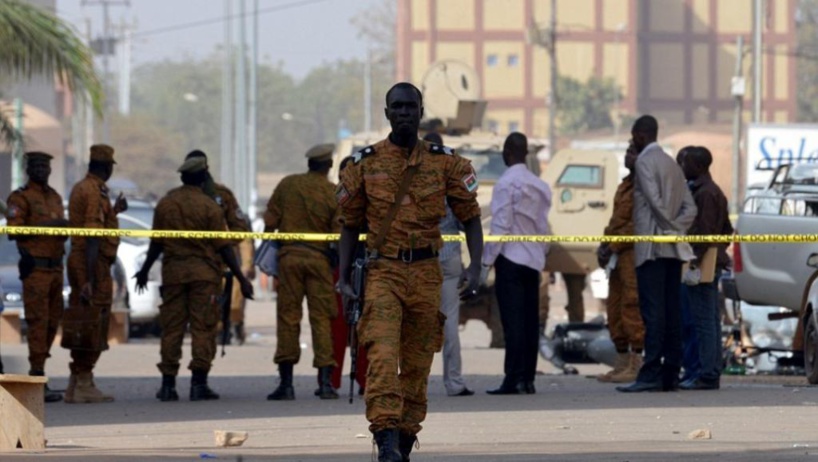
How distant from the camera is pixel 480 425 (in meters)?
11.1

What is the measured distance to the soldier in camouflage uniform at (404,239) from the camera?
28.1 ft

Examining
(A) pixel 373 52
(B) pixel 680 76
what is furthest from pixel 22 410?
(A) pixel 373 52

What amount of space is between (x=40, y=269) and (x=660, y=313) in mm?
4286

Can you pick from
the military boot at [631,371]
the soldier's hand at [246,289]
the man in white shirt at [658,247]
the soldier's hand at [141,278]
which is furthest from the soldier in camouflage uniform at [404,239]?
the military boot at [631,371]

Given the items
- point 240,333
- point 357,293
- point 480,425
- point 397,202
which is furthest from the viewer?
point 240,333

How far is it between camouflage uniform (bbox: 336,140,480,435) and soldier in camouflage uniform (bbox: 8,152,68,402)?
4.91 meters

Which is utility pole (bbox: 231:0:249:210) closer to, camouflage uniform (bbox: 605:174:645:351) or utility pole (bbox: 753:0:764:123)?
utility pole (bbox: 753:0:764:123)

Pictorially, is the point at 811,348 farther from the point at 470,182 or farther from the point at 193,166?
the point at 470,182

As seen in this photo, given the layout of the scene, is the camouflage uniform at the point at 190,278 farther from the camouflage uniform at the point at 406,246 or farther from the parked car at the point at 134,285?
the parked car at the point at 134,285

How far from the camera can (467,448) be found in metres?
9.73

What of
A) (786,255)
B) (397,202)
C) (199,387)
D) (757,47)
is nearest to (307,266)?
(199,387)

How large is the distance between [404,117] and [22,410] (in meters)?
2.75

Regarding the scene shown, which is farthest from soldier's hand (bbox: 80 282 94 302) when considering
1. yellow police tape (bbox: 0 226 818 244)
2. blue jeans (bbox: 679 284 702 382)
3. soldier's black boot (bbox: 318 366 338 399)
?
blue jeans (bbox: 679 284 702 382)

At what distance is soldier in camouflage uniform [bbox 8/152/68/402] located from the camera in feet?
43.2
